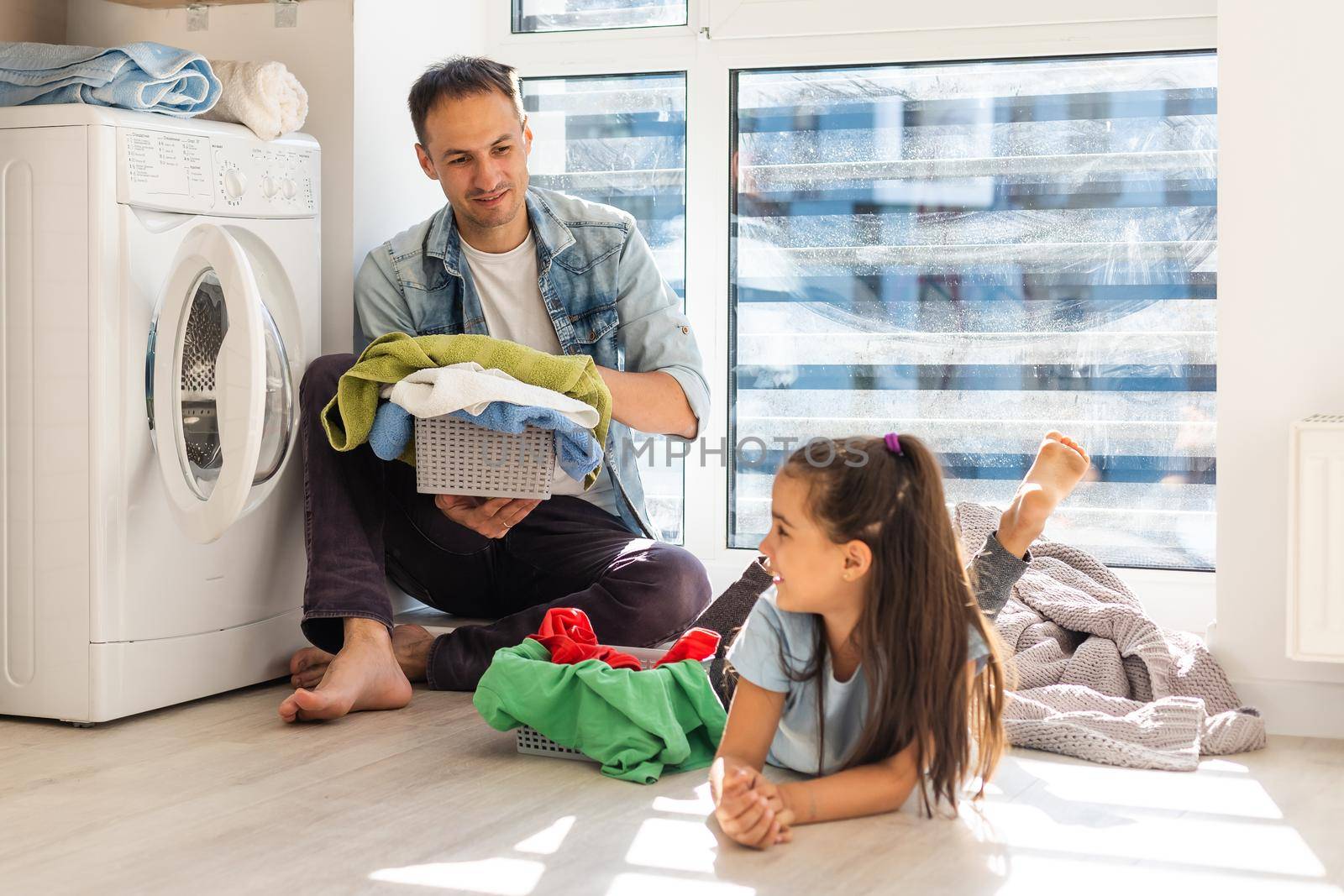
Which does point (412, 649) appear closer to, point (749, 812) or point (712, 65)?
point (749, 812)

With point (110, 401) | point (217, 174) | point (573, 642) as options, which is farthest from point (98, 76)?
point (573, 642)

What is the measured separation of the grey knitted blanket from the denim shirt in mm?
666

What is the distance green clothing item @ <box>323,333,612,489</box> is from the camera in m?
1.88

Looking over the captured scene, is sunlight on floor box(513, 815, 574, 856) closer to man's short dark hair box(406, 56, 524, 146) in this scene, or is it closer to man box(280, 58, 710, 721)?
man box(280, 58, 710, 721)

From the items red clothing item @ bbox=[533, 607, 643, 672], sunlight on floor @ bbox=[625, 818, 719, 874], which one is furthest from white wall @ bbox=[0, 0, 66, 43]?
sunlight on floor @ bbox=[625, 818, 719, 874]

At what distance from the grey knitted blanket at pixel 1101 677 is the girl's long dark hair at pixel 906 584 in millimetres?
297

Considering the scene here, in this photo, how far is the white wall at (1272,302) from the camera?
1.89m

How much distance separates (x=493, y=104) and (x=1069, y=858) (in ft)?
5.03

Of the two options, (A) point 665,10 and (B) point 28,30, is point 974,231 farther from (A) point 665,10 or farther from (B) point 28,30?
(B) point 28,30

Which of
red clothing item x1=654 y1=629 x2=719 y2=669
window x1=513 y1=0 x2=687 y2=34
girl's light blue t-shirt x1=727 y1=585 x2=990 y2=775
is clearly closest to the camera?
girl's light blue t-shirt x1=727 y1=585 x2=990 y2=775

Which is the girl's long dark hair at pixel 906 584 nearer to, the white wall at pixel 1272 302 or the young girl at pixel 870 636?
the young girl at pixel 870 636

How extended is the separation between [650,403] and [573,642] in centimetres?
54

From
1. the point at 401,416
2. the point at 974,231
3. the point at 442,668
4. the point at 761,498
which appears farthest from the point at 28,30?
the point at 974,231

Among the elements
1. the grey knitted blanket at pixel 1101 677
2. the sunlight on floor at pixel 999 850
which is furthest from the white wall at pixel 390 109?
the sunlight on floor at pixel 999 850
